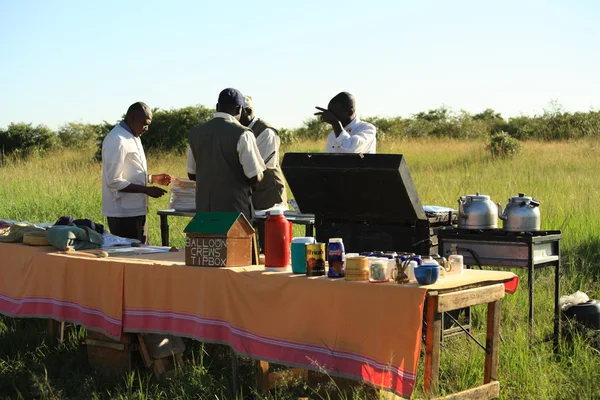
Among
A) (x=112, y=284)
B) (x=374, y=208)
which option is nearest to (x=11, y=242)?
(x=112, y=284)

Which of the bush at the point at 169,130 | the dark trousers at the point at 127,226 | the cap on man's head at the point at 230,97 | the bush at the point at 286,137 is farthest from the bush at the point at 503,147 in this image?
the cap on man's head at the point at 230,97

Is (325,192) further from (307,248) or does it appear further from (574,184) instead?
(574,184)

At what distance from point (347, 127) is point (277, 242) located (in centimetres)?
234

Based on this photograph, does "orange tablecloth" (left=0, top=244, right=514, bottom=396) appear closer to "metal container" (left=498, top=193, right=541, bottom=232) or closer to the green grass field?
the green grass field

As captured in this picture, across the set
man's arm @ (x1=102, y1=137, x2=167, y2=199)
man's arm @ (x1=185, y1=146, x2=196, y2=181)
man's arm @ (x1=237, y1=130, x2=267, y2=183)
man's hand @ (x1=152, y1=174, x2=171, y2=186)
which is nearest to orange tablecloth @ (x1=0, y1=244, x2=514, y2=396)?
man's arm @ (x1=237, y1=130, x2=267, y2=183)

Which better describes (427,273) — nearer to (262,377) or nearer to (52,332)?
(262,377)

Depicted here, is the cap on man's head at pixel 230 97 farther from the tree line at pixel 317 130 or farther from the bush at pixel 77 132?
the bush at pixel 77 132

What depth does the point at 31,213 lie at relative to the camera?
1307 centimetres

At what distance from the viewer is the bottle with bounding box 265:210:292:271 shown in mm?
4645

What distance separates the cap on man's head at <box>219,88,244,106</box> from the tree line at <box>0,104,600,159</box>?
13.6m

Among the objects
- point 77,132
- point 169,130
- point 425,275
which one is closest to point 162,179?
point 425,275

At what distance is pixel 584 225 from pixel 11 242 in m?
6.67

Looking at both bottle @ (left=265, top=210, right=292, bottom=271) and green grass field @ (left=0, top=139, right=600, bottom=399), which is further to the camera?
green grass field @ (left=0, top=139, right=600, bottom=399)

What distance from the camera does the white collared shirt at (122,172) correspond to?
677cm
